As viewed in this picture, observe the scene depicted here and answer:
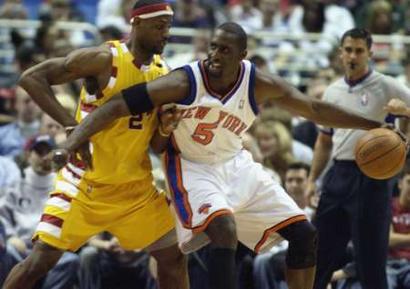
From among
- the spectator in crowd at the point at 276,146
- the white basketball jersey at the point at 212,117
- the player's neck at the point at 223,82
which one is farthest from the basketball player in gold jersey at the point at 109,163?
the spectator in crowd at the point at 276,146

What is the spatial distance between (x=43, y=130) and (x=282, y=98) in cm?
426

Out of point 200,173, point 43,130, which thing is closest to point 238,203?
point 200,173

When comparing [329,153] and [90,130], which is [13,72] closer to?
[329,153]

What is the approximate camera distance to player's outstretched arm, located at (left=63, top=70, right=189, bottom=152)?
25.2ft

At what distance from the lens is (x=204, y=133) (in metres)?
7.91

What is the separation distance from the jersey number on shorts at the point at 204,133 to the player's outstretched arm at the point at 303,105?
364 millimetres

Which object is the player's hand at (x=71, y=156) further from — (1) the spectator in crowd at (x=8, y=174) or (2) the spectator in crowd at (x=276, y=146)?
(2) the spectator in crowd at (x=276, y=146)

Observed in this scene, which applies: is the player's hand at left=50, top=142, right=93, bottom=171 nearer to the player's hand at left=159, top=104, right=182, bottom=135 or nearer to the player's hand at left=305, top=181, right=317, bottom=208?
the player's hand at left=159, top=104, right=182, bottom=135

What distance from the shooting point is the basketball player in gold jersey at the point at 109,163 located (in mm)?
7945

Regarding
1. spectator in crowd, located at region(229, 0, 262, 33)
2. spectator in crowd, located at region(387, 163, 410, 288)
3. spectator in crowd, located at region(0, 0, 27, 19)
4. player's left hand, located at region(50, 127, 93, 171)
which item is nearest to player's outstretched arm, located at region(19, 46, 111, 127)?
player's left hand, located at region(50, 127, 93, 171)

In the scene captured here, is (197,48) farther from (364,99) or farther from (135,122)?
(135,122)

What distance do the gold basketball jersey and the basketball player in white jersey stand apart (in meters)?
0.20

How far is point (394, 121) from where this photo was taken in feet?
29.7

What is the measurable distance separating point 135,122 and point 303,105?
1.06m
